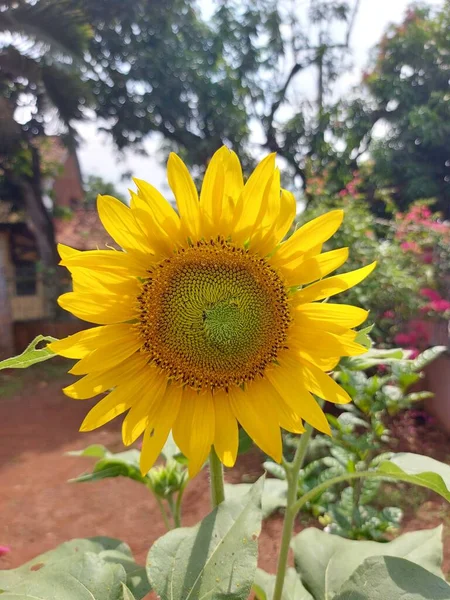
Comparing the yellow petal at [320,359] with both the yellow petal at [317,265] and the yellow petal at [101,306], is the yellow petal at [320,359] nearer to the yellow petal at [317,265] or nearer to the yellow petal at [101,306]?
the yellow petal at [317,265]

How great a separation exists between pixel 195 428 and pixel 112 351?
173 mm

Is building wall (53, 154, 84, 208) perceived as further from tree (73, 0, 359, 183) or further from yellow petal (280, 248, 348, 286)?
yellow petal (280, 248, 348, 286)

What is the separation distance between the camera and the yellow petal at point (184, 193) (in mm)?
729

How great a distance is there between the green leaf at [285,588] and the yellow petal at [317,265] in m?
0.61

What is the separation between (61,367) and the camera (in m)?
7.73

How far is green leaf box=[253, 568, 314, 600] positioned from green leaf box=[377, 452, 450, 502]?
358mm

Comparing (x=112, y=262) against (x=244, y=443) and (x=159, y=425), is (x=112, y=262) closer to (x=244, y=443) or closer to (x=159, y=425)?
(x=159, y=425)

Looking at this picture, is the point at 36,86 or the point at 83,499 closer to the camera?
the point at 83,499

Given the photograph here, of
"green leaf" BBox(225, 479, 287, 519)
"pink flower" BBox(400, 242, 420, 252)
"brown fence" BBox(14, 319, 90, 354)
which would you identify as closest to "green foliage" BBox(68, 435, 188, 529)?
"green leaf" BBox(225, 479, 287, 519)

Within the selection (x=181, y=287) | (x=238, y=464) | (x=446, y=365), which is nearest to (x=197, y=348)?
(x=181, y=287)

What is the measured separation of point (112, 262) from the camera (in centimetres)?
76

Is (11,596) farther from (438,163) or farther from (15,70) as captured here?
(438,163)

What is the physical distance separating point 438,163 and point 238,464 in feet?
31.8

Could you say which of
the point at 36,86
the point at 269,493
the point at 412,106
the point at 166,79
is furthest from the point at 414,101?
the point at 269,493
